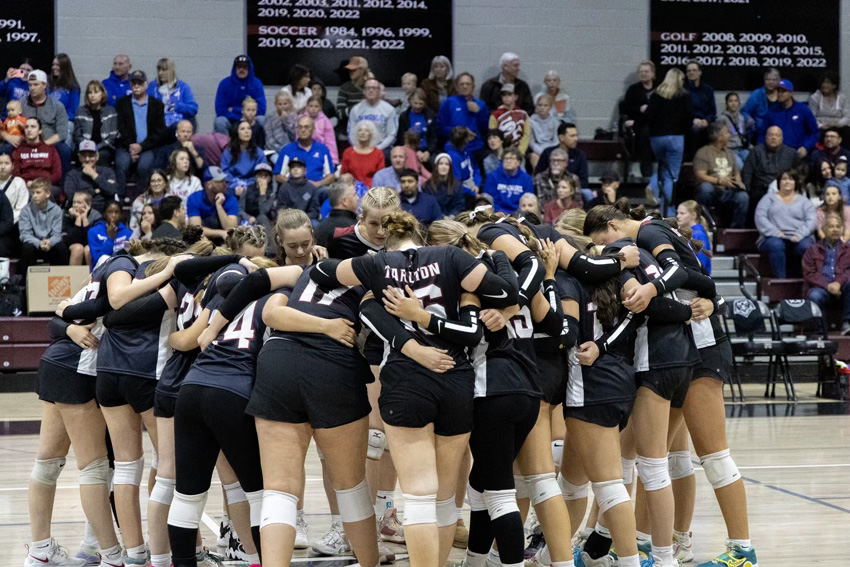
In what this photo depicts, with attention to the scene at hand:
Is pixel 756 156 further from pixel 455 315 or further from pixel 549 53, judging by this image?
pixel 455 315

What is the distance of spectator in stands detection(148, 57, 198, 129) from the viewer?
539 inches

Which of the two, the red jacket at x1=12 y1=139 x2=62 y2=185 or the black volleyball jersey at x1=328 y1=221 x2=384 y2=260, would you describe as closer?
the black volleyball jersey at x1=328 y1=221 x2=384 y2=260

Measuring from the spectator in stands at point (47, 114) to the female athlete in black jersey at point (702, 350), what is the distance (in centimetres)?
950

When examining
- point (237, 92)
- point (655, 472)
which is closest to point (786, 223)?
point (237, 92)

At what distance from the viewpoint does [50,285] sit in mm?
11656

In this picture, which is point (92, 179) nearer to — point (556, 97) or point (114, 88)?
point (114, 88)

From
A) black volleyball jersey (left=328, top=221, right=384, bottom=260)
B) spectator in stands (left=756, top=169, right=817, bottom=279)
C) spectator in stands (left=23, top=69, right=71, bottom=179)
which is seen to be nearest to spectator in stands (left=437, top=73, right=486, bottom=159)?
spectator in stands (left=756, top=169, right=817, bottom=279)

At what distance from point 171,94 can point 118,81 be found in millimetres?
722

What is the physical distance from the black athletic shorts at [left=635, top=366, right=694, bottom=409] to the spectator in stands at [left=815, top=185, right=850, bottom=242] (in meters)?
8.92

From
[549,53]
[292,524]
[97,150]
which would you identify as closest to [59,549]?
[292,524]

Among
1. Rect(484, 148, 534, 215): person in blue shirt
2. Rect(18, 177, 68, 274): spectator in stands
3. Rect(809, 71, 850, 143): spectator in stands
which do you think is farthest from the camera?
Rect(809, 71, 850, 143): spectator in stands

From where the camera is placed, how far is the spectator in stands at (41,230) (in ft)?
38.8

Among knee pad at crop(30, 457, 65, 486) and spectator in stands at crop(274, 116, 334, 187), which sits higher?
spectator in stands at crop(274, 116, 334, 187)

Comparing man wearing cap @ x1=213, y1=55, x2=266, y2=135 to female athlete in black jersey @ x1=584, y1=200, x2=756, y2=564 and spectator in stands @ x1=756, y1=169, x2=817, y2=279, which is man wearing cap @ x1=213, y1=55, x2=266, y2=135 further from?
female athlete in black jersey @ x1=584, y1=200, x2=756, y2=564
